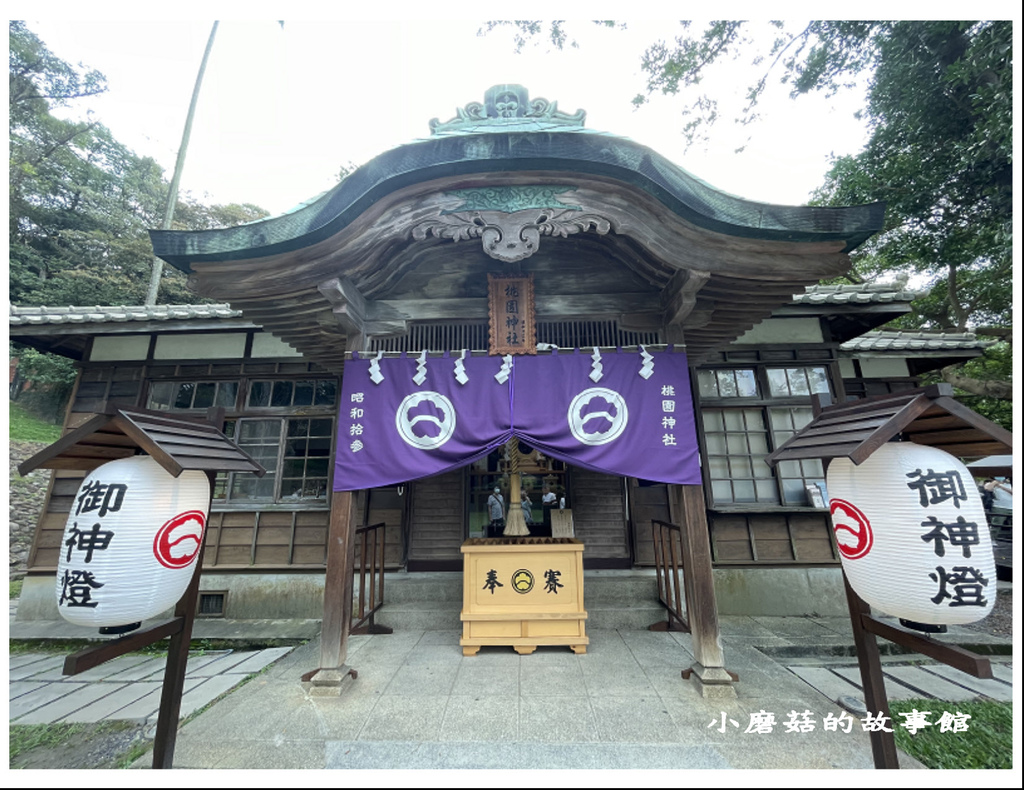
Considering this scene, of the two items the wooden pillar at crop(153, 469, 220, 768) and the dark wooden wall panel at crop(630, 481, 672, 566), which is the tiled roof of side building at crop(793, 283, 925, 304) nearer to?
the dark wooden wall panel at crop(630, 481, 672, 566)

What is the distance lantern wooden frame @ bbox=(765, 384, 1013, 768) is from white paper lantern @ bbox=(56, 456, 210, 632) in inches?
166

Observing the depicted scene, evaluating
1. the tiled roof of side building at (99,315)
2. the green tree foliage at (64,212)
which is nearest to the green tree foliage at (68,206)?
the green tree foliage at (64,212)

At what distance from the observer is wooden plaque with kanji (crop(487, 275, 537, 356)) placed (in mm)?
4816

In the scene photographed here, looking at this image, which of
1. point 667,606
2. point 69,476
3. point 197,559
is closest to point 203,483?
point 197,559

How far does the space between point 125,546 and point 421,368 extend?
280 centimetres

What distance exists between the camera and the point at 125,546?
2791 millimetres

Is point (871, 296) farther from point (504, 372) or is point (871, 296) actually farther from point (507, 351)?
point (504, 372)

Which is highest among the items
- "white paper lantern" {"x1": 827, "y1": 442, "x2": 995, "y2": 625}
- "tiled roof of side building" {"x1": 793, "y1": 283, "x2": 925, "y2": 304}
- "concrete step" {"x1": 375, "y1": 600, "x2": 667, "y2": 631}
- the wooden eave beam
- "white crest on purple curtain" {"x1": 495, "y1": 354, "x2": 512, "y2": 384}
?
"tiled roof of side building" {"x1": 793, "y1": 283, "x2": 925, "y2": 304}

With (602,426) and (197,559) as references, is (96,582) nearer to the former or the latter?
(197,559)

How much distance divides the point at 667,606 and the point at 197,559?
546cm

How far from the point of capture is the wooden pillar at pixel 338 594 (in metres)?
4.24

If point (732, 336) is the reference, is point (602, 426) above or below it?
below

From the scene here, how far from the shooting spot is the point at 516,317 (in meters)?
4.94

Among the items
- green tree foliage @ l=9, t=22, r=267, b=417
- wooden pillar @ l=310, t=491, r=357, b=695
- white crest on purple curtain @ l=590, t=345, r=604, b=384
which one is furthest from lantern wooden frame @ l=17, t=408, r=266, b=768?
green tree foliage @ l=9, t=22, r=267, b=417
